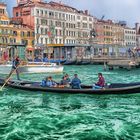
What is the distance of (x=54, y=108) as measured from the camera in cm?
1587

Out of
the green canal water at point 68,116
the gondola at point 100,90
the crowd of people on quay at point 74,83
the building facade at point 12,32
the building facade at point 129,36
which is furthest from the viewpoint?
the building facade at point 129,36

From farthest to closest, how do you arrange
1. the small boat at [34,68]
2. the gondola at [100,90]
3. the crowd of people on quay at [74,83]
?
the small boat at [34,68] → the crowd of people on quay at [74,83] → the gondola at [100,90]

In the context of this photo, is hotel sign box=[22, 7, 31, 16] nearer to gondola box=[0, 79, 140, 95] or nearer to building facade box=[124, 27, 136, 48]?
building facade box=[124, 27, 136, 48]

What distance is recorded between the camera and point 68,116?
14.1 meters

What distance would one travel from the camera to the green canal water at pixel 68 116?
11820mm

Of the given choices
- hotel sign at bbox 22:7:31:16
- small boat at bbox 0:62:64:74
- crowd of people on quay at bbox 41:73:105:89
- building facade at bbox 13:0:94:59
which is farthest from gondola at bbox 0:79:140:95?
hotel sign at bbox 22:7:31:16

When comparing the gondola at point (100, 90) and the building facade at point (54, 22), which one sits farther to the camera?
the building facade at point (54, 22)

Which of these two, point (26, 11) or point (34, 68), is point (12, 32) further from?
point (34, 68)

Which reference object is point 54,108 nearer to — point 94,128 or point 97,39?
point 94,128

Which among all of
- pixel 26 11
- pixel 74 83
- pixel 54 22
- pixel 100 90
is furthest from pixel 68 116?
pixel 54 22

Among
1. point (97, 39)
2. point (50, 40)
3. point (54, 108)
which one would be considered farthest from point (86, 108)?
point (97, 39)

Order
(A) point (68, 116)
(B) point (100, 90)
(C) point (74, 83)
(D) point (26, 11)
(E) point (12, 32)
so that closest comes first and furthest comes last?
1. (A) point (68, 116)
2. (B) point (100, 90)
3. (C) point (74, 83)
4. (E) point (12, 32)
5. (D) point (26, 11)

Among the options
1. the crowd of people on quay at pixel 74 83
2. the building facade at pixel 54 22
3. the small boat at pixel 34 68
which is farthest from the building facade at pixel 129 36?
the crowd of people on quay at pixel 74 83

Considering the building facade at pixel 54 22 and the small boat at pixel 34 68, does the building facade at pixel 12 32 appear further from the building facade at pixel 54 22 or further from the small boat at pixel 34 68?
the small boat at pixel 34 68
